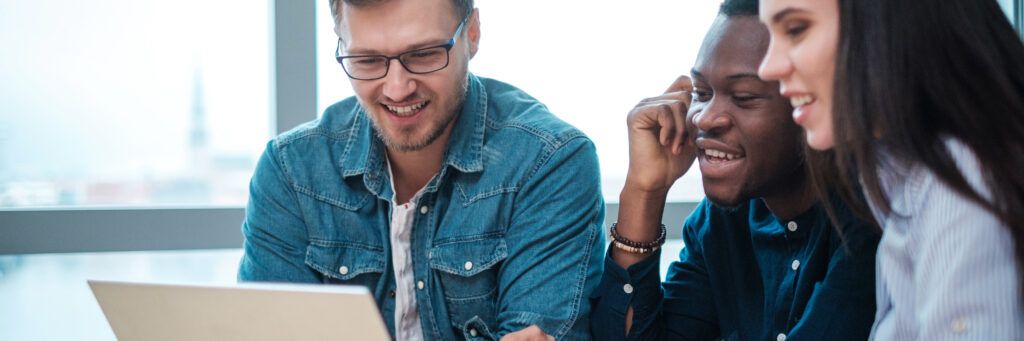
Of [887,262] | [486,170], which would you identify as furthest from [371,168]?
[887,262]

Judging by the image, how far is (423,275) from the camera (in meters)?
1.85

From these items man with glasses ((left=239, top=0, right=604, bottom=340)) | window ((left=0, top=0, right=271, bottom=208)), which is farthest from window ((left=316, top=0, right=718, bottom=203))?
man with glasses ((left=239, top=0, right=604, bottom=340))

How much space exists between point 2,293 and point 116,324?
1574mm

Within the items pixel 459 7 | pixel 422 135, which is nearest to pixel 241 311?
pixel 422 135

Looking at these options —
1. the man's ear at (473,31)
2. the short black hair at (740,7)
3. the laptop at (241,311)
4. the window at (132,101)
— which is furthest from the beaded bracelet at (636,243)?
the window at (132,101)

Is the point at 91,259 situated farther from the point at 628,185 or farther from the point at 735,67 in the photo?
the point at 735,67

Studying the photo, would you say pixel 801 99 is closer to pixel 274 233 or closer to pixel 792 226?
pixel 792 226

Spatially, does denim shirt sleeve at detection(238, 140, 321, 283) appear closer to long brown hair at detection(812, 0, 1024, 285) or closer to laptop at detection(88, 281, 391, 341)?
laptop at detection(88, 281, 391, 341)

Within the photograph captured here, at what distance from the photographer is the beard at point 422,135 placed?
1.86 meters

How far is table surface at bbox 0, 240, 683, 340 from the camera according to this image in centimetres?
248

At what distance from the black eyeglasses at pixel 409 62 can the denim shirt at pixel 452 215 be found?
5.2 inches

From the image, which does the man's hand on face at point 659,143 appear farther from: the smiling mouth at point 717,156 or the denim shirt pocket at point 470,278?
the denim shirt pocket at point 470,278

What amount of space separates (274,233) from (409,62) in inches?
17.1

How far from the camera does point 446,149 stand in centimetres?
189
